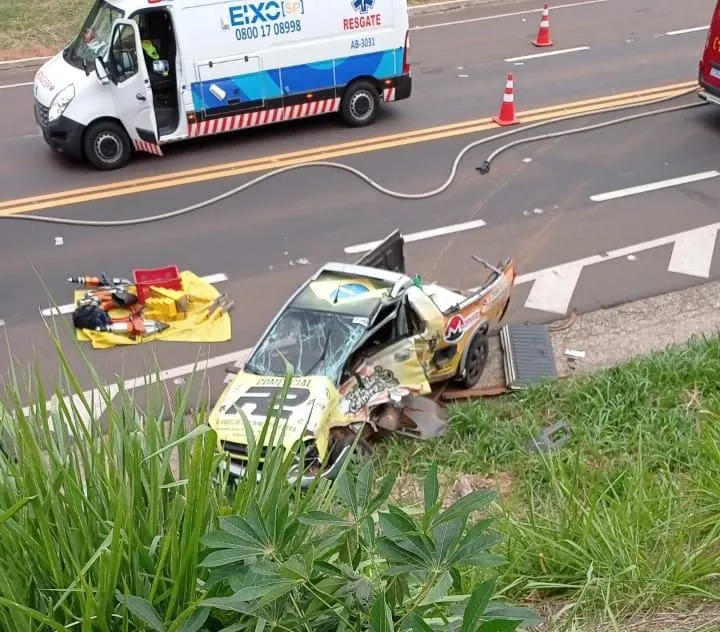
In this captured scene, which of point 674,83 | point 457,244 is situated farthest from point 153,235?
point 674,83

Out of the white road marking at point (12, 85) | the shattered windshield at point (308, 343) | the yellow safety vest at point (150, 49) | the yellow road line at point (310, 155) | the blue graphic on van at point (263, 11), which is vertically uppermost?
the blue graphic on van at point (263, 11)

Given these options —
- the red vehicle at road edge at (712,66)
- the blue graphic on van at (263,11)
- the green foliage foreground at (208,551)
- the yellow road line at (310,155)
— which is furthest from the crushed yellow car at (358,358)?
the red vehicle at road edge at (712,66)

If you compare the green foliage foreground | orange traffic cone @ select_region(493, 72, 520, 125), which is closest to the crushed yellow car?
the green foliage foreground

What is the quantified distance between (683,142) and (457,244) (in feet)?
16.3

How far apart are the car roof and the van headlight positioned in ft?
19.6

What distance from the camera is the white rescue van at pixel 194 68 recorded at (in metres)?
11.8

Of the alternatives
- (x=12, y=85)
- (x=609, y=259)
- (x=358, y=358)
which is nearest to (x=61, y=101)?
(x=12, y=85)

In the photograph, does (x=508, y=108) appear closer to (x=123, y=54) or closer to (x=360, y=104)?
(x=360, y=104)

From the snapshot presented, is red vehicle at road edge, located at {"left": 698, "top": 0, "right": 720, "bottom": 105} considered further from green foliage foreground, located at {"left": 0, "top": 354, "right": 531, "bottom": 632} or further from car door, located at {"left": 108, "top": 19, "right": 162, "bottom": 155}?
green foliage foreground, located at {"left": 0, "top": 354, "right": 531, "bottom": 632}

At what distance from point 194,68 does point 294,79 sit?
1577mm

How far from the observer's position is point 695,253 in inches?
397

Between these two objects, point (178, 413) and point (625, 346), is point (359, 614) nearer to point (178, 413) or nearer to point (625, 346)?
point (178, 413)

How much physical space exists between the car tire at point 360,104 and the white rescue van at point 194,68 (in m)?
0.31

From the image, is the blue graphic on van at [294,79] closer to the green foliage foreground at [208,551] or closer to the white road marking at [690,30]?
the white road marking at [690,30]
